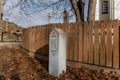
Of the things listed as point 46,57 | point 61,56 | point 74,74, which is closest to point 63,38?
point 61,56

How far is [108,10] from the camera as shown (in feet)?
101

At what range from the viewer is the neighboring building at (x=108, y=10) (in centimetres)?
2938

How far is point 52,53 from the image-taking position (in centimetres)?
1060

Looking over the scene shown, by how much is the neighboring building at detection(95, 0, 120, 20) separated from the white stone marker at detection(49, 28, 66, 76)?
63.7 ft

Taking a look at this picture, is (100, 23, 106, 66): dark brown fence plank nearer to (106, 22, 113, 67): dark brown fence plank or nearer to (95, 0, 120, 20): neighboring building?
(106, 22, 113, 67): dark brown fence plank

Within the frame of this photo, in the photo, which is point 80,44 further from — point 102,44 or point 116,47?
point 116,47

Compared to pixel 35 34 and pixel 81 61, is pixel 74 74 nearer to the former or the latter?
pixel 81 61

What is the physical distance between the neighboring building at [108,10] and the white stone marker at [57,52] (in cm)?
1942

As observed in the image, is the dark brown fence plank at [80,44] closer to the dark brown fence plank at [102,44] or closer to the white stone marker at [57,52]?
the dark brown fence plank at [102,44]

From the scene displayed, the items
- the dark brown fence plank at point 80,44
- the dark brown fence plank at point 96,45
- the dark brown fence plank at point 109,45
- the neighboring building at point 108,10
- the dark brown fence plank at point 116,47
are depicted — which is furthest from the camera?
the neighboring building at point 108,10

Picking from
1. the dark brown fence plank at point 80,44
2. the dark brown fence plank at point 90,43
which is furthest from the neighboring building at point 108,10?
the dark brown fence plank at point 90,43

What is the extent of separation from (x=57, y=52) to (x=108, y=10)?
21.3 m

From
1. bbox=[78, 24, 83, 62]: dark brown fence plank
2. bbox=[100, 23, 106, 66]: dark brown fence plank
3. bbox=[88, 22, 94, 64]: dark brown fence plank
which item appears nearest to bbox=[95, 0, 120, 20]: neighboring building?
bbox=[78, 24, 83, 62]: dark brown fence plank

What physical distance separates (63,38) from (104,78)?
7.01 feet
